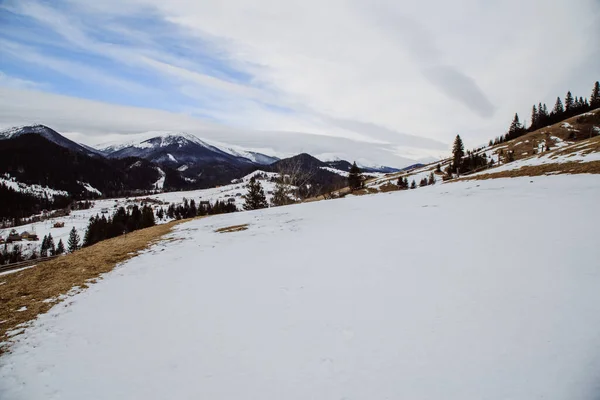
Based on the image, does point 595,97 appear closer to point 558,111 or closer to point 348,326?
point 558,111

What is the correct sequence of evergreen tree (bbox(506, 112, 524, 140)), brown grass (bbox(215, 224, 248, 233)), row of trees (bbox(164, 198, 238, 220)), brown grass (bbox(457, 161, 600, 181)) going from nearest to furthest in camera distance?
brown grass (bbox(215, 224, 248, 233)) < brown grass (bbox(457, 161, 600, 181)) < row of trees (bbox(164, 198, 238, 220)) < evergreen tree (bbox(506, 112, 524, 140))

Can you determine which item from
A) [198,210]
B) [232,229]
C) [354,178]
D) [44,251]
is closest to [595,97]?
[354,178]

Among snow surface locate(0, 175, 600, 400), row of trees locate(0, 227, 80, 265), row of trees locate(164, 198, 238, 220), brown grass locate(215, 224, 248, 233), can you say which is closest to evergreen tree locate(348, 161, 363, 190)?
row of trees locate(164, 198, 238, 220)

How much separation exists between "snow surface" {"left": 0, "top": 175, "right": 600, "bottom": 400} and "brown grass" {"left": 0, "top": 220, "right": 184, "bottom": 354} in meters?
0.85

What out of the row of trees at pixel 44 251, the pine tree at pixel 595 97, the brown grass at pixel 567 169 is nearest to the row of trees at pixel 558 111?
the pine tree at pixel 595 97

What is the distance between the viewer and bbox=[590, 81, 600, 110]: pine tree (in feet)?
361

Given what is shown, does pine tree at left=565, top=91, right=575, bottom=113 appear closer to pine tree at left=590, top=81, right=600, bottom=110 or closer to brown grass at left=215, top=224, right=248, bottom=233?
pine tree at left=590, top=81, right=600, bottom=110

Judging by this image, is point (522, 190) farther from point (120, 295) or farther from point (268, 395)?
point (120, 295)

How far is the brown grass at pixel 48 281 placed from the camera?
334 inches

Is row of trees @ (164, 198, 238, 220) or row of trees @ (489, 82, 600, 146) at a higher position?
row of trees @ (489, 82, 600, 146)

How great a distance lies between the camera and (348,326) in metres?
6.52

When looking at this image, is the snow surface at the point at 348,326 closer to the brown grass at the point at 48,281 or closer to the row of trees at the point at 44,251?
the brown grass at the point at 48,281

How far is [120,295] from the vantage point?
9500mm

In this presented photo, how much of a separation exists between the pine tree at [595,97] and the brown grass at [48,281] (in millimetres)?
164032
